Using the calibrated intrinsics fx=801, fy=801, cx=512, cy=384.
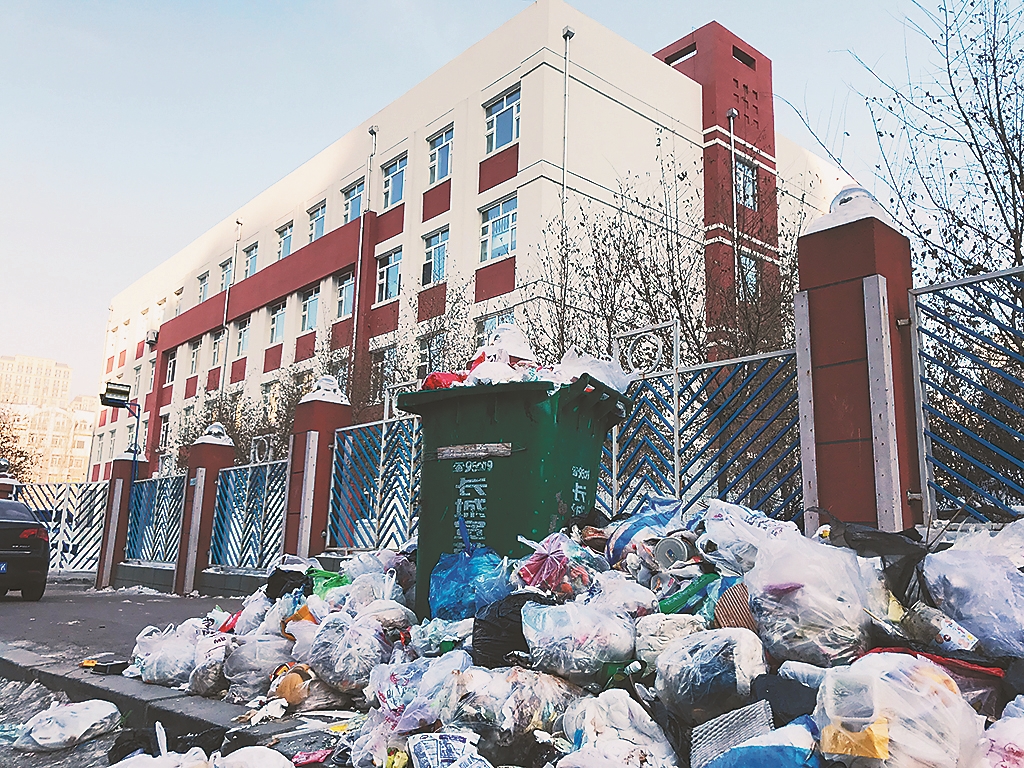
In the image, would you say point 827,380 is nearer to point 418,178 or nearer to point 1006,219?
point 1006,219

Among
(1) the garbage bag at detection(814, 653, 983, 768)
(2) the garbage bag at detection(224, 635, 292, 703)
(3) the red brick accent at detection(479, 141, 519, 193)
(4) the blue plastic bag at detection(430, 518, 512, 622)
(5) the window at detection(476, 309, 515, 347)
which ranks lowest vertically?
(2) the garbage bag at detection(224, 635, 292, 703)

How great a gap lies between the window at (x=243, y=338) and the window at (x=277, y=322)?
1.74 meters

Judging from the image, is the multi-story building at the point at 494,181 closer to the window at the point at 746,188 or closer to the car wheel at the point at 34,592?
the window at the point at 746,188

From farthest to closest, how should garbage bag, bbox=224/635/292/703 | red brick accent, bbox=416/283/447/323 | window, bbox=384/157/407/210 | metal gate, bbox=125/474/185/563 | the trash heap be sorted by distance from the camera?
window, bbox=384/157/407/210 < red brick accent, bbox=416/283/447/323 < metal gate, bbox=125/474/185/563 < garbage bag, bbox=224/635/292/703 < the trash heap

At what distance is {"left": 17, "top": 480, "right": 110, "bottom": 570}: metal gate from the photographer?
54.3 ft

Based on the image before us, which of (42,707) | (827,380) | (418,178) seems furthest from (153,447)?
(827,380)

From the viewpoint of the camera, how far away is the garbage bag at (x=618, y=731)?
228 centimetres

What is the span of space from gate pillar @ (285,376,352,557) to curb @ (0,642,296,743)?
3.56 m

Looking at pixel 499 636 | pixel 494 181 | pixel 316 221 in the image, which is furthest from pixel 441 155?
pixel 499 636

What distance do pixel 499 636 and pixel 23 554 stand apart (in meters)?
9.68

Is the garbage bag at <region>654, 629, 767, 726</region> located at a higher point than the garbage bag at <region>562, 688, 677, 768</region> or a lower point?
higher

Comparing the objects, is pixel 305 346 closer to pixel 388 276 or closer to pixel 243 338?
pixel 388 276

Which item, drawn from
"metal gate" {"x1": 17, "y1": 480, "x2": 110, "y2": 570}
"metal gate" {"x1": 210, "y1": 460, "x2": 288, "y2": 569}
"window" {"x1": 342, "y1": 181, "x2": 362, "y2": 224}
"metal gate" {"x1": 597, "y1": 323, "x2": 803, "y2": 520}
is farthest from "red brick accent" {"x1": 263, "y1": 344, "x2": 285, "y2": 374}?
"metal gate" {"x1": 597, "y1": 323, "x2": 803, "y2": 520}

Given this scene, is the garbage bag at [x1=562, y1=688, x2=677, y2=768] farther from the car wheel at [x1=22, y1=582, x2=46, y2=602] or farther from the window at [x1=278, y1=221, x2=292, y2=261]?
the window at [x1=278, y1=221, x2=292, y2=261]
